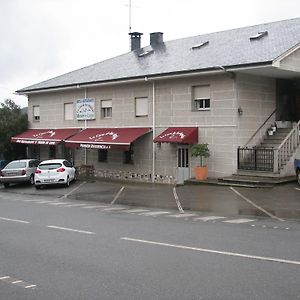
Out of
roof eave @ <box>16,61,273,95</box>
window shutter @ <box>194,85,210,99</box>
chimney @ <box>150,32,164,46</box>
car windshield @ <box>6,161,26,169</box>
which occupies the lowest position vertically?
car windshield @ <box>6,161,26,169</box>

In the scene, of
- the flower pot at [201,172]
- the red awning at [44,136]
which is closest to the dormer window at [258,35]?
the flower pot at [201,172]

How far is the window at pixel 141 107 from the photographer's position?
95.8 feet

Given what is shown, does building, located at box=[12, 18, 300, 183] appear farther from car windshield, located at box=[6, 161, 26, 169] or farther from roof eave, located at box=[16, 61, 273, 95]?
car windshield, located at box=[6, 161, 26, 169]

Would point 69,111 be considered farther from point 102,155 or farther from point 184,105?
point 184,105

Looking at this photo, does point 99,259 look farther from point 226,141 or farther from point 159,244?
point 226,141

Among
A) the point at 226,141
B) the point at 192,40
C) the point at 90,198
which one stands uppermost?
the point at 192,40

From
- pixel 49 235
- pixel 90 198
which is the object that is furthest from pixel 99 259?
pixel 90 198

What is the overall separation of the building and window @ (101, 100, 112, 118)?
0.08 m

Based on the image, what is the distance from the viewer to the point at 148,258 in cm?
890

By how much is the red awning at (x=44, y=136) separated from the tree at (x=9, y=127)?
679 mm

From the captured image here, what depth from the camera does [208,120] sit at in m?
25.8

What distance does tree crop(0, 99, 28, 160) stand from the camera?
36969mm

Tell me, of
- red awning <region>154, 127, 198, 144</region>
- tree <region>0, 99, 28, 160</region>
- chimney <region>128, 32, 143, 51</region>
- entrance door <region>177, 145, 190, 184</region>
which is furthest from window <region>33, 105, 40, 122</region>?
entrance door <region>177, 145, 190, 184</region>

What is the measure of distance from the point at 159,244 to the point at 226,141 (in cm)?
1522
